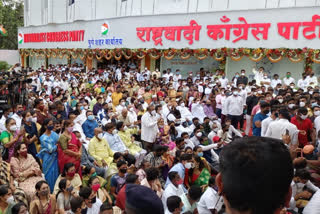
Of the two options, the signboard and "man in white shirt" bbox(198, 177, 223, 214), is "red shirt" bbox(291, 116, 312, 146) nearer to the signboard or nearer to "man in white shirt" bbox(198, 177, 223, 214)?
"man in white shirt" bbox(198, 177, 223, 214)

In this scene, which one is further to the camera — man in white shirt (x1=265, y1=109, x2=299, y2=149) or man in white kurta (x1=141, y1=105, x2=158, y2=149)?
man in white kurta (x1=141, y1=105, x2=158, y2=149)

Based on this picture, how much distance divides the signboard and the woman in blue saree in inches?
405

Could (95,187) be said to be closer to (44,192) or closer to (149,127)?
(44,192)

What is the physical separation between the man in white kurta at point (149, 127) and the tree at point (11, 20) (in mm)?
29014

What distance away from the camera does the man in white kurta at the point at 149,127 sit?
7086mm

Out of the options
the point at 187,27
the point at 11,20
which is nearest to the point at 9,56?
the point at 11,20

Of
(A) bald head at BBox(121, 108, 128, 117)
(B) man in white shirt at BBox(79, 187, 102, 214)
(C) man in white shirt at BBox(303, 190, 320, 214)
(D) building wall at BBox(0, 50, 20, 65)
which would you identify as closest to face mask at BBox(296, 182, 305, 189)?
(C) man in white shirt at BBox(303, 190, 320, 214)

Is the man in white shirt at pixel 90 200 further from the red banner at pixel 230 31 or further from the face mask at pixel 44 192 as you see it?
the red banner at pixel 230 31

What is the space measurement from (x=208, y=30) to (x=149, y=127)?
29.5 feet

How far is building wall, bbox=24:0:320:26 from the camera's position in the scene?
16.1 metres

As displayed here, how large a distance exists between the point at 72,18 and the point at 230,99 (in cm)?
1832

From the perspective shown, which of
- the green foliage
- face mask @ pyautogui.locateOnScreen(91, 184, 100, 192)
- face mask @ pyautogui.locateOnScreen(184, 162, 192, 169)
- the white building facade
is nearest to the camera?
face mask @ pyautogui.locateOnScreen(91, 184, 100, 192)

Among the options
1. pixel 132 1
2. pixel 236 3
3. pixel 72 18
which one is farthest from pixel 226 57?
pixel 72 18

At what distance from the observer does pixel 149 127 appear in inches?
280
